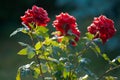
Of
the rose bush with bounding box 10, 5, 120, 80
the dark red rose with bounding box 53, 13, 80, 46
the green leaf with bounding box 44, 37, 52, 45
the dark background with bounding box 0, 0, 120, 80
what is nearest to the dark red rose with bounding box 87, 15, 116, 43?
the rose bush with bounding box 10, 5, 120, 80

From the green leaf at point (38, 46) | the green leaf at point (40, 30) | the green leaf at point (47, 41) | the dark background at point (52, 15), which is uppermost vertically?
the dark background at point (52, 15)

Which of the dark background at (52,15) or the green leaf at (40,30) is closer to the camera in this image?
the green leaf at (40,30)

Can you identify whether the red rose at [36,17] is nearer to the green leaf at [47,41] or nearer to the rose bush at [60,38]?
the rose bush at [60,38]

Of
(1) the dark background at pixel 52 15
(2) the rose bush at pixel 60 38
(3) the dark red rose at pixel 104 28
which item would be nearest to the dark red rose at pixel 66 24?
(2) the rose bush at pixel 60 38

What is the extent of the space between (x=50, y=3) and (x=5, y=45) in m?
1.87

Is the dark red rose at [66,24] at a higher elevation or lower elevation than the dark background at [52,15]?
lower

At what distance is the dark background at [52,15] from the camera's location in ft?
18.4

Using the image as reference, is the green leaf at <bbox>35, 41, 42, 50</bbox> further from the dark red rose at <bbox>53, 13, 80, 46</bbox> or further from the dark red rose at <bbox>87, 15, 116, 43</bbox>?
the dark red rose at <bbox>87, 15, 116, 43</bbox>

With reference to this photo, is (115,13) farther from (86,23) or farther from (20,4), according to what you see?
(20,4)

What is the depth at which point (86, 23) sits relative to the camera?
698cm

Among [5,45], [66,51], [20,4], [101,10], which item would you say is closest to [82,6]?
[101,10]

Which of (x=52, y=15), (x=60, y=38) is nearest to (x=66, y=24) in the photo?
(x=60, y=38)

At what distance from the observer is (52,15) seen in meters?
7.52

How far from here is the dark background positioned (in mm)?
5621
